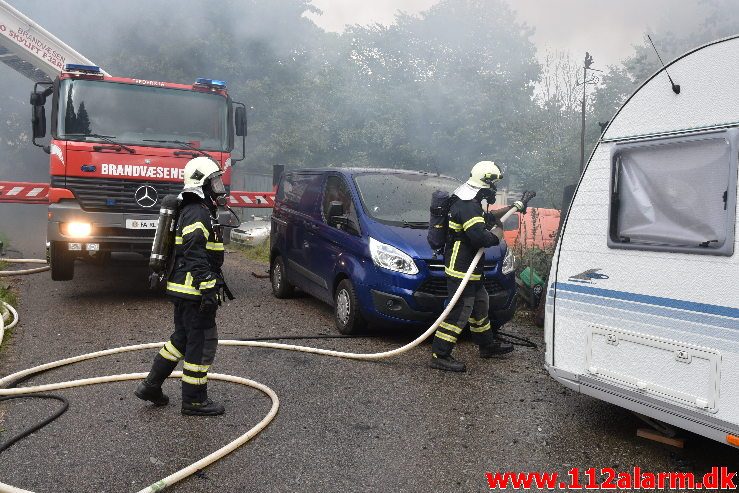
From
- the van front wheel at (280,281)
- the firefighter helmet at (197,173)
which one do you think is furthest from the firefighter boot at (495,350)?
the van front wheel at (280,281)

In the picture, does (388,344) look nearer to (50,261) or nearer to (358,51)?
(50,261)

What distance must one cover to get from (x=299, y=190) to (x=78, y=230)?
2.72m

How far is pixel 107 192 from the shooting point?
782 centimetres

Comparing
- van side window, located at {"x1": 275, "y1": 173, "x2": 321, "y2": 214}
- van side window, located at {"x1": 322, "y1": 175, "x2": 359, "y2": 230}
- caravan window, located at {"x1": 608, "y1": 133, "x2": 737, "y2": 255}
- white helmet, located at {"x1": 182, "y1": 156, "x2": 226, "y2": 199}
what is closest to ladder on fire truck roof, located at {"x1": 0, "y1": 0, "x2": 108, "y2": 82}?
van side window, located at {"x1": 275, "y1": 173, "x2": 321, "y2": 214}

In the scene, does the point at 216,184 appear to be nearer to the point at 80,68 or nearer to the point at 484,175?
the point at 484,175

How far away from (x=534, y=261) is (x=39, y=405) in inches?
236

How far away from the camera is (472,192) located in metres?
5.65

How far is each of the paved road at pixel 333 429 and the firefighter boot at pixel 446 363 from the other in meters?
0.10

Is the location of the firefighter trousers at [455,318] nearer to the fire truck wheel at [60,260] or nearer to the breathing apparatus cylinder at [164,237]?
the breathing apparatus cylinder at [164,237]

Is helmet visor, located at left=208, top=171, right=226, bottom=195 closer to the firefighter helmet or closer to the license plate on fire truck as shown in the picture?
the firefighter helmet

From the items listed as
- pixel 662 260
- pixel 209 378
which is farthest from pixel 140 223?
pixel 662 260

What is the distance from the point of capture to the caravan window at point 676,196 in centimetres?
343

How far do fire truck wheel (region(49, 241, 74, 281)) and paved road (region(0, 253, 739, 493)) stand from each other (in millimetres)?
1650

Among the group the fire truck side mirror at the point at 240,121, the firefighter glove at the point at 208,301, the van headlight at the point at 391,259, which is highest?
the fire truck side mirror at the point at 240,121
